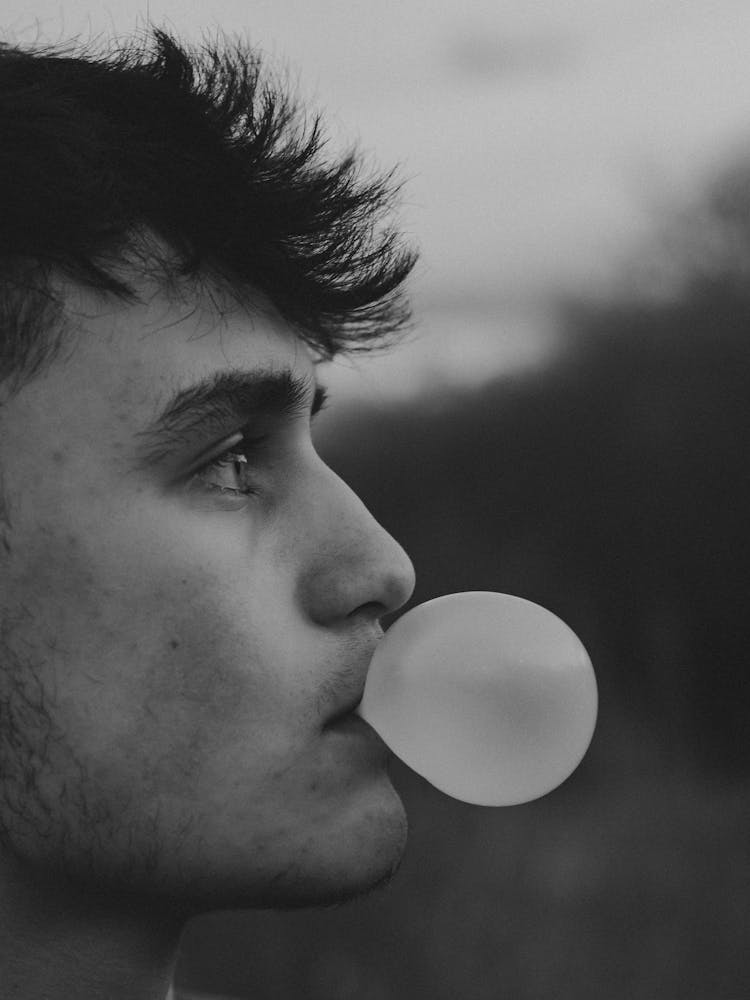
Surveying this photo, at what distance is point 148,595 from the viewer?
0.65 meters

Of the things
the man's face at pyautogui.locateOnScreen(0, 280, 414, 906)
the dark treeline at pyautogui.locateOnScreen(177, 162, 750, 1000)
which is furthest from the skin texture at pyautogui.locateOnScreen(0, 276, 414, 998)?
the dark treeline at pyautogui.locateOnScreen(177, 162, 750, 1000)

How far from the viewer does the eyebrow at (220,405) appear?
0.67m

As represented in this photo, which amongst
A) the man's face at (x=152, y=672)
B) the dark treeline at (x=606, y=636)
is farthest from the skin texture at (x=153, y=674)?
the dark treeline at (x=606, y=636)

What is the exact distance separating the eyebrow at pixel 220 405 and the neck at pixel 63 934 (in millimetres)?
296

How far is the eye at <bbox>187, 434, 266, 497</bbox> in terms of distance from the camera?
0.70m

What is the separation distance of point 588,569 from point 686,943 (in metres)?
0.62

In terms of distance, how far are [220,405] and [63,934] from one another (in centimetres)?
37

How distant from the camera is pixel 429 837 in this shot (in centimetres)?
172

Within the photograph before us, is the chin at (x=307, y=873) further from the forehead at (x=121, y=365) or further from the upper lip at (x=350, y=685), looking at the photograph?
the forehead at (x=121, y=365)

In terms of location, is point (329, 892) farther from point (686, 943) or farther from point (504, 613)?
point (686, 943)

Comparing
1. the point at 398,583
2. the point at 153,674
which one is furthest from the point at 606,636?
the point at 153,674

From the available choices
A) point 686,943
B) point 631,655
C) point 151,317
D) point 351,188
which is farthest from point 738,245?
point 151,317

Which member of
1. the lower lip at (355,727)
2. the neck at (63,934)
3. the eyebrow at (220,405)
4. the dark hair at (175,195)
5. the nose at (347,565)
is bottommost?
the neck at (63,934)

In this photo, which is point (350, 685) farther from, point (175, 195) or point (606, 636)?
point (606, 636)
